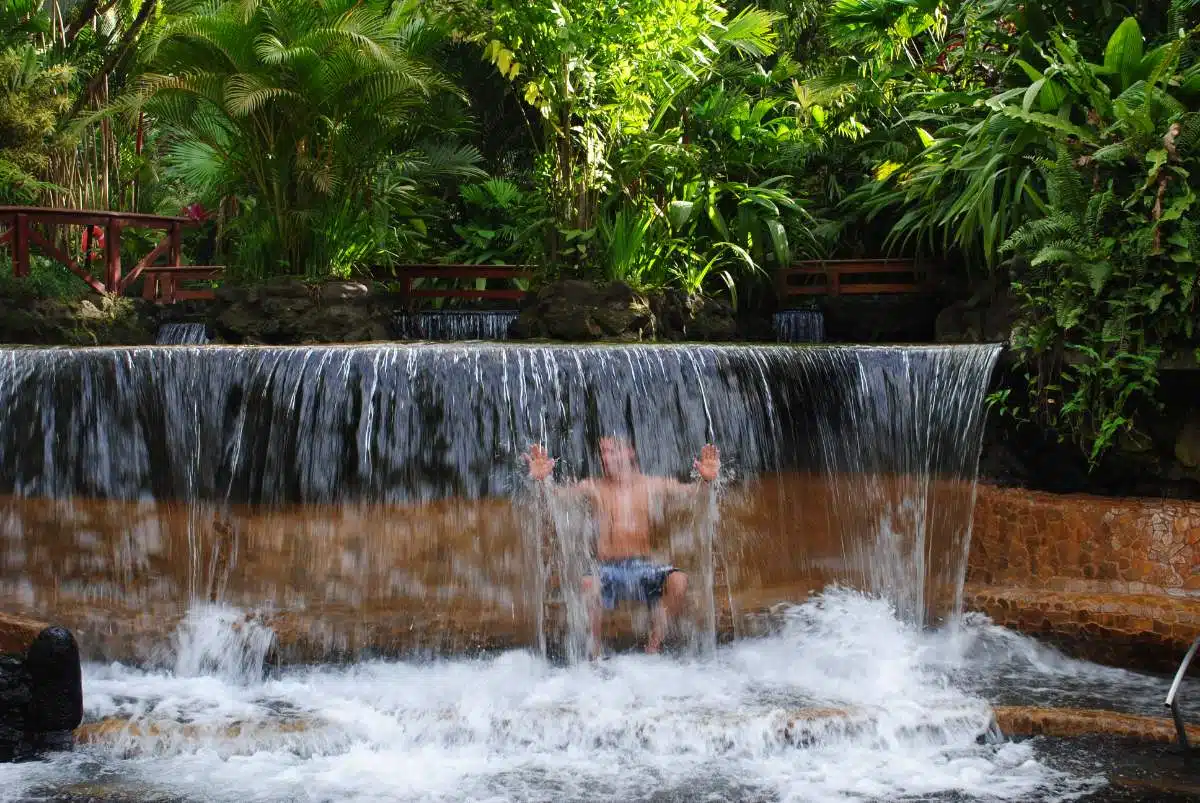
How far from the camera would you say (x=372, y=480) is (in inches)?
281

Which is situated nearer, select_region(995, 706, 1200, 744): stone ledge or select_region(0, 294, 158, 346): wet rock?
select_region(995, 706, 1200, 744): stone ledge

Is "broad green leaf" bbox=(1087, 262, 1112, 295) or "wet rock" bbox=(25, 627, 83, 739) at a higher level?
"broad green leaf" bbox=(1087, 262, 1112, 295)

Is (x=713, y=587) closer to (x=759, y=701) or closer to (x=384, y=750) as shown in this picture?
(x=759, y=701)

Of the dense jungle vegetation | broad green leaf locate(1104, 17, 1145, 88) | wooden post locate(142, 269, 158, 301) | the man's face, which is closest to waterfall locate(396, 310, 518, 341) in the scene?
the dense jungle vegetation

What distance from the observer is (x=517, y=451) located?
715 centimetres

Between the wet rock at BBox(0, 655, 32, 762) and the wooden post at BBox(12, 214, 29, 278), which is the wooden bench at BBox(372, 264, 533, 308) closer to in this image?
the wooden post at BBox(12, 214, 29, 278)

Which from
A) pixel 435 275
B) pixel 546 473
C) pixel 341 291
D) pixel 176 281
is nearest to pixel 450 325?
pixel 435 275

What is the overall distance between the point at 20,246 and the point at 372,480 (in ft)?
19.8

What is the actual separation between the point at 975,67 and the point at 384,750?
8.83 metres

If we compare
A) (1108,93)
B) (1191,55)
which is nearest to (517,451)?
(1108,93)

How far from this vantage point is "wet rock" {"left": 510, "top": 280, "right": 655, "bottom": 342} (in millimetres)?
9844

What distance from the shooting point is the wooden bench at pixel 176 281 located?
1212 centimetres

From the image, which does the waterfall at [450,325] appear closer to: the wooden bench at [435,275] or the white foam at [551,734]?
the wooden bench at [435,275]

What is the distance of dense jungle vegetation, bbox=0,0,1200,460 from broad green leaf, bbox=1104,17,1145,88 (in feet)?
0.05
